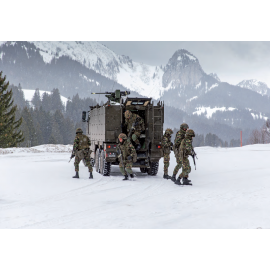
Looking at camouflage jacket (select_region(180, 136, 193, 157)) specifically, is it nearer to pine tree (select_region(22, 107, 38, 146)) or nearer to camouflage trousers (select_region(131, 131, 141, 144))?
camouflage trousers (select_region(131, 131, 141, 144))

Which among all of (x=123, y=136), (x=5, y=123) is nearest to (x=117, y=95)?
(x=123, y=136)

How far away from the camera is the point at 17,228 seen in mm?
5398

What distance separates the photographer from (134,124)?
484 inches

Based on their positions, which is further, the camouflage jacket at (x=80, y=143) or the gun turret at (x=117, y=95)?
the gun turret at (x=117, y=95)

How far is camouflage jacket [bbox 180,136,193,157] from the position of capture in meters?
9.87

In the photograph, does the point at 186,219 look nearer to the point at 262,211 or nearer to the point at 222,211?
the point at 222,211

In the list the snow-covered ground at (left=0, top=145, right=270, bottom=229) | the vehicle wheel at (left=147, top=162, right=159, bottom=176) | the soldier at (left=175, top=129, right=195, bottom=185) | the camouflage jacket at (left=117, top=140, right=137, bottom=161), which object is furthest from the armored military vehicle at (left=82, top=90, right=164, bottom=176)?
the soldier at (left=175, top=129, right=195, bottom=185)

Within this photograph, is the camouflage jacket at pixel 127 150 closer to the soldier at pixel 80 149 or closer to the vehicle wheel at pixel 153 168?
the soldier at pixel 80 149

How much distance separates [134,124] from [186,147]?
117 inches

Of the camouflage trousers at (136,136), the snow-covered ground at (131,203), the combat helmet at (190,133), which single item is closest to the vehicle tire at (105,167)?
the snow-covered ground at (131,203)

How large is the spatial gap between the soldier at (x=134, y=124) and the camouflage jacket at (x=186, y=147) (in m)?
2.62

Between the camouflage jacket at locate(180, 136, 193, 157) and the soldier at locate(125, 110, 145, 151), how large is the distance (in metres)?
2.62

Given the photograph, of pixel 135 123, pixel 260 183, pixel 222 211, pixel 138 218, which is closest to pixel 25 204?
pixel 138 218

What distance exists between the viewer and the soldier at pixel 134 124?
40.0 ft
